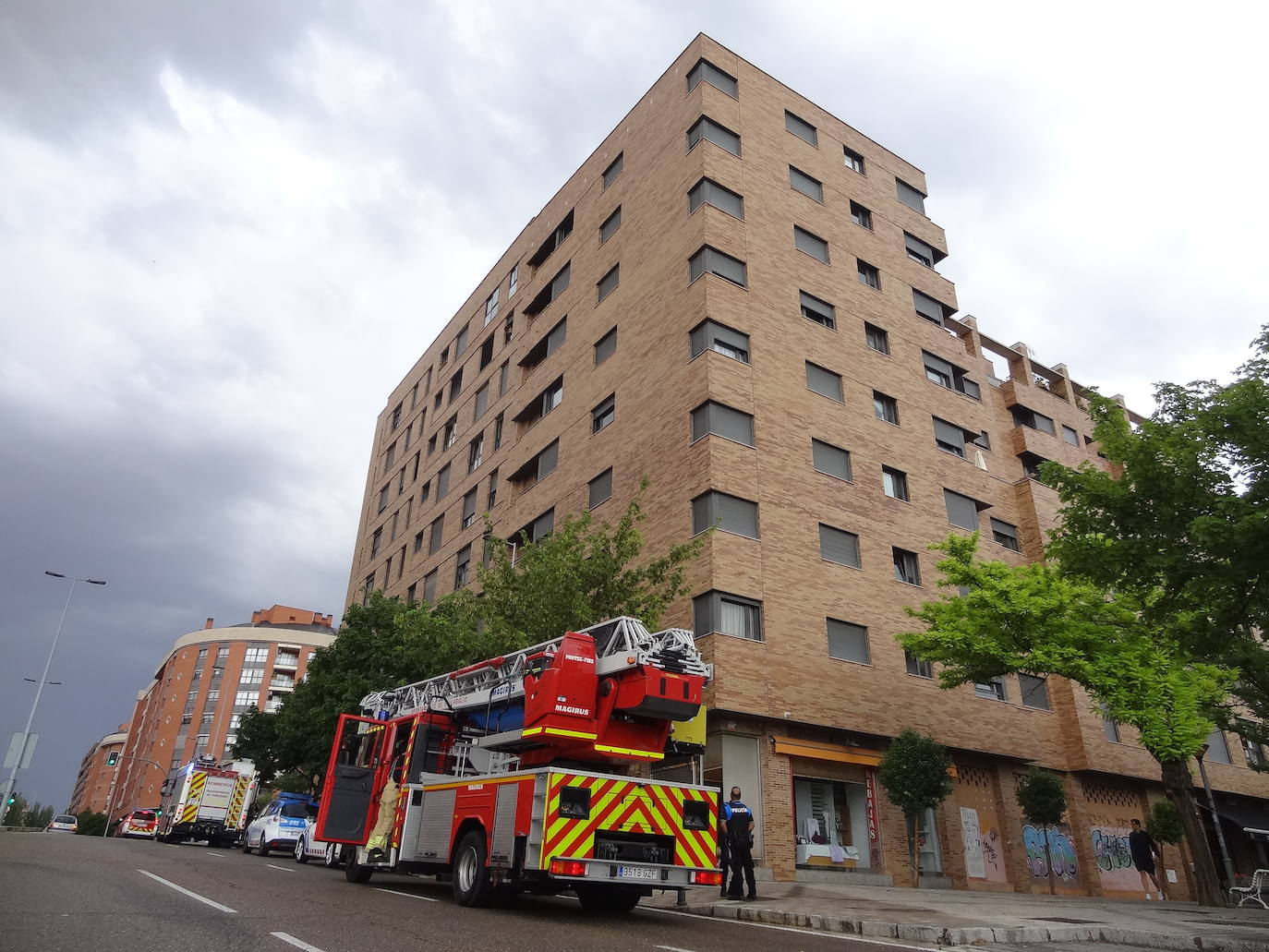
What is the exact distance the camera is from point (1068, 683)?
26453 mm

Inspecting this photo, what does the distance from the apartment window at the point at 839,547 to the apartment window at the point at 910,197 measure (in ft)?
53.3

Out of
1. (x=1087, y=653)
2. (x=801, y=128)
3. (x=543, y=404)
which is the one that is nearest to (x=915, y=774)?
(x=1087, y=653)

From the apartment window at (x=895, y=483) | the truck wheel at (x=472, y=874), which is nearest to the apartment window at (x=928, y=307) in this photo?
the apartment window at (x=895, y=483)

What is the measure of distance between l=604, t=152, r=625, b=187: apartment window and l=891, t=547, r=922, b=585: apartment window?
56.4 feet

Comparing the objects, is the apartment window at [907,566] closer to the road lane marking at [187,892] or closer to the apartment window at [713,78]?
the apartment window at [713,78]

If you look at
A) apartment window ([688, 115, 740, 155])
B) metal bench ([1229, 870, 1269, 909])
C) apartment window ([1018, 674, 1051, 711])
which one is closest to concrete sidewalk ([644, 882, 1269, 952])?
metal bench ([1229, 870, 1269, 909])

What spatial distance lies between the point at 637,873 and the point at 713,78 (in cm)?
2625

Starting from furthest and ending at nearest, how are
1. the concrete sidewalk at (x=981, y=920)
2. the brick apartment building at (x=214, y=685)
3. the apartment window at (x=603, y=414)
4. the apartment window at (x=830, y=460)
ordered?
the brick apartment building at (x=214, y=685) → the apartment window at (x=603, y=414) → the apartment window at (x=830, y=460) → the concrete sidewalk at (x=981, y=920)

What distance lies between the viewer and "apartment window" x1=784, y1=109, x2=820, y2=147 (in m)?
30.3

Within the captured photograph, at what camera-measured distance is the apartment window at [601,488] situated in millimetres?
25641

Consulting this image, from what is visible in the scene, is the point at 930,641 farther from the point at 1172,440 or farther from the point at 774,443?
the point at 1172,440

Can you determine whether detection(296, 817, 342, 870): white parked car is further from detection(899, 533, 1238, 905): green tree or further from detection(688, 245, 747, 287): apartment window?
detection(688, 245, 747, 287): apartment window

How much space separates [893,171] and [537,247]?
582 inches

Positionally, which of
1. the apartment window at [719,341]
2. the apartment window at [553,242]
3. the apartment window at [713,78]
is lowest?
the apartment window at [719,341]
